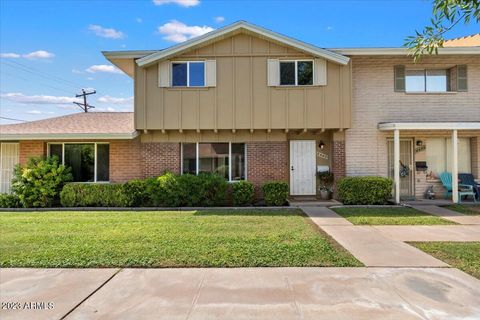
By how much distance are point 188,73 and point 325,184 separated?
6637mm

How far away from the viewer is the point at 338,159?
13352 mm

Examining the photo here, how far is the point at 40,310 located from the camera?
13.0 ft

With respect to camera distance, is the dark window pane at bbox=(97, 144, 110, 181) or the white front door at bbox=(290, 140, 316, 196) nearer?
the dark window pane at bbox=(97, 144, 110, 181)

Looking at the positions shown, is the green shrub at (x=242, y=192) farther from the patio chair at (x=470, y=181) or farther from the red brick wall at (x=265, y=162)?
the patio chair at (x=470, y=181)

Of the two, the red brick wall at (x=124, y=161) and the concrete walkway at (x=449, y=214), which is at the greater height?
the red brick wall at (x=124, y=161)

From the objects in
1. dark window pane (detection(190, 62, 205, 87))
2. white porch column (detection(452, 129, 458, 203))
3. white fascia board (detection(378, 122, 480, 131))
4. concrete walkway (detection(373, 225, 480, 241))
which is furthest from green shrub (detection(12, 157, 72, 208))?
white porch column (detection(452, 129, 458, 203))

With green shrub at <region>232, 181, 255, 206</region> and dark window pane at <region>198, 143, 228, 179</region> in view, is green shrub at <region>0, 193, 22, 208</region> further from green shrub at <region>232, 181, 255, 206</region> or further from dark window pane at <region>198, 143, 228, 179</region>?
green shrub at <region>232, 181, 255, 206</region>

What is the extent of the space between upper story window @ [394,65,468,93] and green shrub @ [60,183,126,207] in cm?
1103

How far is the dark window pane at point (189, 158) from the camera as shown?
13492mm

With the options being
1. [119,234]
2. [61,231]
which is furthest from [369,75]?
[61,231]

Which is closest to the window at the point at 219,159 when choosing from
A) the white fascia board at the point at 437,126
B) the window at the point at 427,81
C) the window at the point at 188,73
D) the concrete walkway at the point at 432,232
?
the window at the point at 188,73

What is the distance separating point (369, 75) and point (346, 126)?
248 cm

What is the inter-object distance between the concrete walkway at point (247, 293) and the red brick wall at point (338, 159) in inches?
326

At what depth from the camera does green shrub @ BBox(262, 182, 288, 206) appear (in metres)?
12.2
